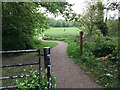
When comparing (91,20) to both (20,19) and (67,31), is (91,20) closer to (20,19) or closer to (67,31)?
(67,31)

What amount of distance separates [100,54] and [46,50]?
7.30 meters

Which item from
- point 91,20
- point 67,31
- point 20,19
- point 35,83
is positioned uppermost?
point 91,20

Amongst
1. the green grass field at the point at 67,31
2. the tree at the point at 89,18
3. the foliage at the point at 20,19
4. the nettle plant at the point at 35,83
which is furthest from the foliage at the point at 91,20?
the nettle plant at the point at 35,83

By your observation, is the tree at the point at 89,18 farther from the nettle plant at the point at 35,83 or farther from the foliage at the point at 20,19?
the nettle plant at the point at 35,83

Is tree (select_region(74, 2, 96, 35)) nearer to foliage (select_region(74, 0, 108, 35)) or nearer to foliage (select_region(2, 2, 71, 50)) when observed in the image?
foliage (select_region(74, 0, 108, 35))

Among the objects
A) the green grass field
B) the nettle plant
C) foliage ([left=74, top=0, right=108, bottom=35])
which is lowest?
the nettle plant

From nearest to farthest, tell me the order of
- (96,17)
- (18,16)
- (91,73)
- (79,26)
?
(91,73)
(18,16)
(96,17)
(79,26)

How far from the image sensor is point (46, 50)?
14.3 ft

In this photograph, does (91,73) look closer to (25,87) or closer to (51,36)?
(25,87)

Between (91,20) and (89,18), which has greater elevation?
(89,18)

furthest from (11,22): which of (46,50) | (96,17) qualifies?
(96,17)

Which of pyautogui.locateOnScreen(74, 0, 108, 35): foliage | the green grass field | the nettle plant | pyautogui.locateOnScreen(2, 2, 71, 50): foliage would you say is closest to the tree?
pyautogui.locateOnScreen(74, 0, 108, 35): foliage

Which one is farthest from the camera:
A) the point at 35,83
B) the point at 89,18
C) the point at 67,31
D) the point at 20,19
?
the point at 67,31

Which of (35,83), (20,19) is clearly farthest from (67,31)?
(35,83)
